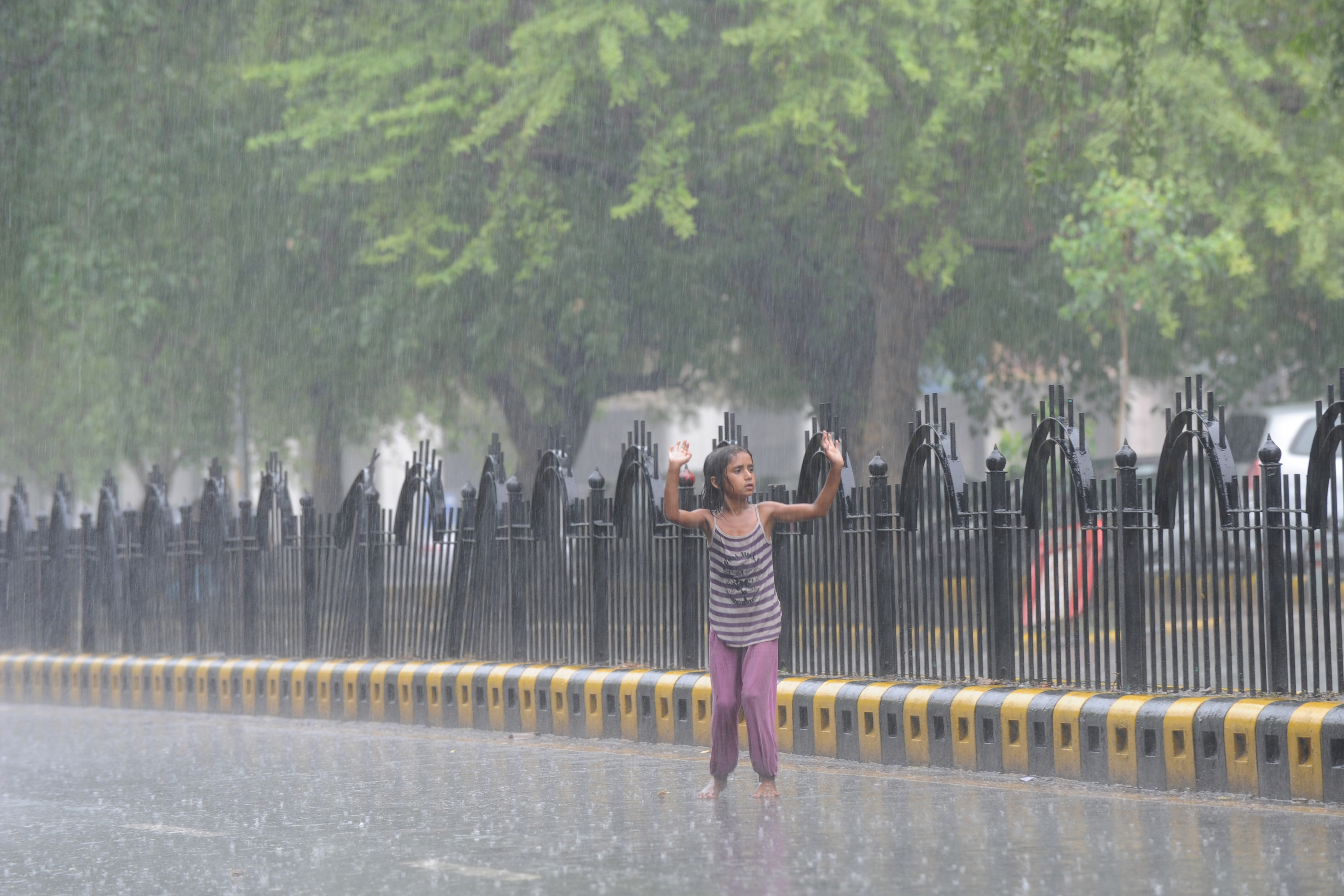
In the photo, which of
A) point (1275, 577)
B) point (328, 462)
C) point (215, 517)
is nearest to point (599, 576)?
point (1275, 577)

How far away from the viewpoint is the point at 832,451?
9680 mm

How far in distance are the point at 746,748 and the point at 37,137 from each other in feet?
46.6

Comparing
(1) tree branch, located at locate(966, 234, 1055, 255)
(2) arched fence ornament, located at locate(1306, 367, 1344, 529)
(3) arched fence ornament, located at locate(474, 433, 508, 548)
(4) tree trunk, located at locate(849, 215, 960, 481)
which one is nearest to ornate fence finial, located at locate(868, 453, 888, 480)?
(2) arched fence ornament, located at locate(1306, 367, 1344, 529)

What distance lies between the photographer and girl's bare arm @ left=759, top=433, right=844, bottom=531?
31.0 feet

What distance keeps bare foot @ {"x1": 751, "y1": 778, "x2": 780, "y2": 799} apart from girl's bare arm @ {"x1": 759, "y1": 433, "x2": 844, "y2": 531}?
1.17 meters

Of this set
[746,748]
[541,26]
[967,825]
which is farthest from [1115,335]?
[967,825]

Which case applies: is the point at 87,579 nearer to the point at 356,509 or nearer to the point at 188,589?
the point at 188,589

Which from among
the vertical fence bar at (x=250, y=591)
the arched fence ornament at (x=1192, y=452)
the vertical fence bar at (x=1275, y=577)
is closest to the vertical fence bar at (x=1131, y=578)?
the arched fence ornament at (x=1192, y=452)

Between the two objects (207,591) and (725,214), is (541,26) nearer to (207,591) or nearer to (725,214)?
(725,214)

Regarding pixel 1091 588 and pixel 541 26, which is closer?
pixel 1091 588

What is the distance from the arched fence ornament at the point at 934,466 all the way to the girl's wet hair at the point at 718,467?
1.54m

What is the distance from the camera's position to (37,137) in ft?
73.7

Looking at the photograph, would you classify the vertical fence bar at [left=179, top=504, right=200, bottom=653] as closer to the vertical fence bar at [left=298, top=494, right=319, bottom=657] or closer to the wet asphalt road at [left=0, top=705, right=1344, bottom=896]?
the vertical fence bar at [left=298, top=494, right=319, bottom=657]

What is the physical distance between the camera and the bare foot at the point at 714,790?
30.5 feet
